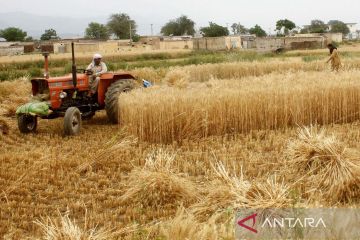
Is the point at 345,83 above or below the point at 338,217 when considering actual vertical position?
above

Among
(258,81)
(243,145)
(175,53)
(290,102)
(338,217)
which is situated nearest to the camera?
(338,217)

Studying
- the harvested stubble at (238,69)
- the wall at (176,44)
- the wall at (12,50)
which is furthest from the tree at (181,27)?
the harvested stubble at (238,69)

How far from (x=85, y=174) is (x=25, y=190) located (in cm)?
102

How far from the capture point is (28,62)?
35.4 metres

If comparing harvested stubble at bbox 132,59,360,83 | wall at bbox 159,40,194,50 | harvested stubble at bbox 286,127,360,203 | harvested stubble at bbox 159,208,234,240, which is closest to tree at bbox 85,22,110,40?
wall at bbox 159,40,194,50

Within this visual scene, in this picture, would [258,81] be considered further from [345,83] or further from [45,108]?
[45,108]

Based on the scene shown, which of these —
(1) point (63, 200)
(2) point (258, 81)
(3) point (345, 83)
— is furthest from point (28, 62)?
(1) point (63, 200)

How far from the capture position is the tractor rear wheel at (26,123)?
421 inches

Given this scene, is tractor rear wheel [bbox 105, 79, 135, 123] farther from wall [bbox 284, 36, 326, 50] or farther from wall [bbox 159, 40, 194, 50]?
wall [bbox 159, 40, 194, 50]

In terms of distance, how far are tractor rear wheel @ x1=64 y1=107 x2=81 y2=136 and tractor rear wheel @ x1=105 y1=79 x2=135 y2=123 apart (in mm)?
770

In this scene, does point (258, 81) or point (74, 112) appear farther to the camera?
point (258, 81)

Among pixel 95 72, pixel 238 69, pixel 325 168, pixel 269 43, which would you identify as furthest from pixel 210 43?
pixel 325 168

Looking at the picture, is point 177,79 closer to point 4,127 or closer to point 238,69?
point 238,69

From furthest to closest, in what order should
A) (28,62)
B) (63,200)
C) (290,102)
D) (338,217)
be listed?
(28,62) → (290,102) → (63,200) → (338,217)
